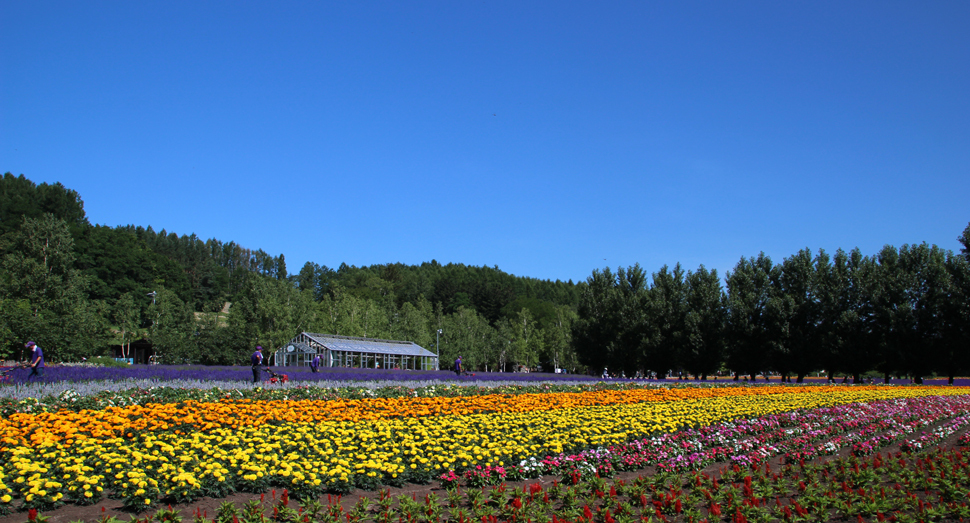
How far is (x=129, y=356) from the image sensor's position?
65312 mm

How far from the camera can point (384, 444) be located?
9281 mm

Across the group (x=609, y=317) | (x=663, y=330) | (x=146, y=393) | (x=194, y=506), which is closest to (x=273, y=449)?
(x=194, y=506)

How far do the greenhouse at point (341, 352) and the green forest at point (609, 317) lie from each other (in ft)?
7.66

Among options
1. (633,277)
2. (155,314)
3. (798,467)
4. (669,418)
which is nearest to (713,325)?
(633,277)

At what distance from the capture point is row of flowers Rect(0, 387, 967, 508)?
6.75 metres

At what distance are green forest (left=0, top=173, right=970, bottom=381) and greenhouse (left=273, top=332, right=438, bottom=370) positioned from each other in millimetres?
2334

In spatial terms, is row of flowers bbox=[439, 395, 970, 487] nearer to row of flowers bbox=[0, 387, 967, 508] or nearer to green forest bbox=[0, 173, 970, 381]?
row of flowers bbox=[0, 387, 967, 508]

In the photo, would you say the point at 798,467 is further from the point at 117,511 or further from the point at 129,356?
the point at 129,356

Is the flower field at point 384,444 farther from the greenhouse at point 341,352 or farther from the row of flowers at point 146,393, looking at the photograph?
the greenhouse at point 341,352

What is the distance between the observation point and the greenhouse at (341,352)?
5362 centimetres

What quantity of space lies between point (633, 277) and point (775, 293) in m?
15.8

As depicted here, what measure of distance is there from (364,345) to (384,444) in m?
49.6

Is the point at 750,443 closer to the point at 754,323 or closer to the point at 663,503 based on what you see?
the point at 663,503

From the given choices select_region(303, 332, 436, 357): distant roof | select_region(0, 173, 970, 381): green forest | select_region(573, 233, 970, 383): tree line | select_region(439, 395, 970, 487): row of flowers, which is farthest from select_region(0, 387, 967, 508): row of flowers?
select_region(303, 332, 436, 357): distant roof
